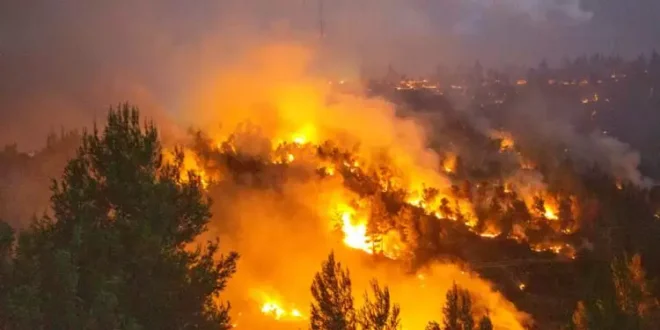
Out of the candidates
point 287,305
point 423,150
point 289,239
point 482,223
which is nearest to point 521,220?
point 482,223

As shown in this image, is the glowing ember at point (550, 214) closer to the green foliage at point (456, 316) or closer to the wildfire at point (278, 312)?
the wildfire at point (278, 312)

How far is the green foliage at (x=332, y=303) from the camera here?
528 inches

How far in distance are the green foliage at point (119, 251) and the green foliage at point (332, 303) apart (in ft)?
12.1

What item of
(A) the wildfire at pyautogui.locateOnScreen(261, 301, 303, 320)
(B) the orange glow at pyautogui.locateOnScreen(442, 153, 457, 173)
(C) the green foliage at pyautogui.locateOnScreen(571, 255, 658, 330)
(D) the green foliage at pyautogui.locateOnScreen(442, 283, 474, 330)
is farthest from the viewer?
(B) the orange glow at pyautogui.locateOnScreen(442, 153, 457, 173)

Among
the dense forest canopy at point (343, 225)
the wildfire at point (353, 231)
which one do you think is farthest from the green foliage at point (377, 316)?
the wildfire at point (353, 231)

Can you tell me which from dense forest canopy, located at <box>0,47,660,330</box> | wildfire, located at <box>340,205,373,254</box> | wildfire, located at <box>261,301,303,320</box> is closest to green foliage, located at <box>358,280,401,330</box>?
dense forest canopy, located at <box>0,47,660,330</box>

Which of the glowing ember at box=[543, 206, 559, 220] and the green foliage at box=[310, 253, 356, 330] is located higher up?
the glowing ember at box=[543, 206, 559, 220]

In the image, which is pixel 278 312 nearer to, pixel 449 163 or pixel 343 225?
pixel 343 225

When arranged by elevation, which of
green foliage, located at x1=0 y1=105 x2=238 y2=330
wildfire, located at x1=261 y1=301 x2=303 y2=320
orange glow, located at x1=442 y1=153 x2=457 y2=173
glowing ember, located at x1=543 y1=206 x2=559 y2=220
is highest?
orange glow, located at x1=442 y1=153 x2=457 y2=173

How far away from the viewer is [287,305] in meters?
30.1

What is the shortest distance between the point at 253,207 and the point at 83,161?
27437 mm

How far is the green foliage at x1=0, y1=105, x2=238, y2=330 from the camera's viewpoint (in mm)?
A: 7348

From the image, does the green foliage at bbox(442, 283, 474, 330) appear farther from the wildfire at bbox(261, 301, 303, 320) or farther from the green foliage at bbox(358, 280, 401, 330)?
the wildfire at bbox(261, 301, 303, 320)

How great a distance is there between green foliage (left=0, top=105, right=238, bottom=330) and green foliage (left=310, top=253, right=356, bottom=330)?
368cm
